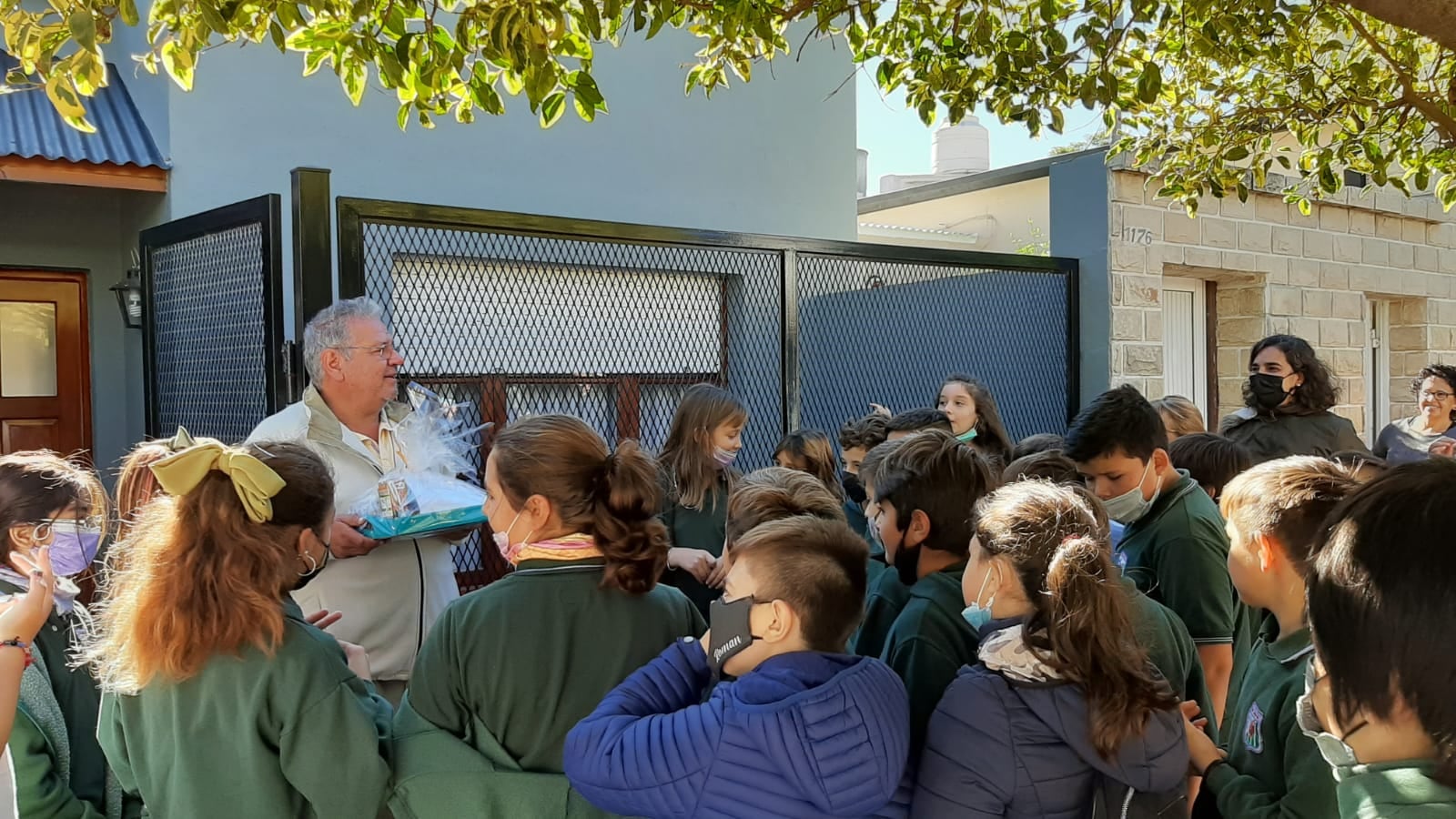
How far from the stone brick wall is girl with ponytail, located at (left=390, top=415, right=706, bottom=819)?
5099mm

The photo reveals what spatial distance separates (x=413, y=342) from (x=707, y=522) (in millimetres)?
1536

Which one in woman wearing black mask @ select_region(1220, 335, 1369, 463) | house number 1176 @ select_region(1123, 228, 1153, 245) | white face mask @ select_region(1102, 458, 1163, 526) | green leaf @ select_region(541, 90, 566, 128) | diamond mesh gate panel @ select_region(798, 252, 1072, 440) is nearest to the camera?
green leaf @ select_region(541, 90, 566, 128)

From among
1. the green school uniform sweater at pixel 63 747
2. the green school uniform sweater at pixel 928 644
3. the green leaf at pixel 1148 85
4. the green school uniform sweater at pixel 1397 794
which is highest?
the green leaf at pixel 1148 85

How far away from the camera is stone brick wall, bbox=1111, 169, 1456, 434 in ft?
22.5

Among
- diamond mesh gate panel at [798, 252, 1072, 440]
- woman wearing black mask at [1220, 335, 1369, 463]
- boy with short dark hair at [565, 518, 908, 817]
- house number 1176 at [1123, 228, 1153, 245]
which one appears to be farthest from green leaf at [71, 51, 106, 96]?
house number 1176 at [1123, 228, 1153, 245]

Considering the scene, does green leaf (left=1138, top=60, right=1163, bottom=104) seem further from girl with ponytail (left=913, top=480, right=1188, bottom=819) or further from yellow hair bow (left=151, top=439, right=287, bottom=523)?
yellow hair bow (left=151, top=439, right=287, bottom=523)

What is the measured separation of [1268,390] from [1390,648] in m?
3.77

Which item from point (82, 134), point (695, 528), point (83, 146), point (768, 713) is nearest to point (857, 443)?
point (695, 528)

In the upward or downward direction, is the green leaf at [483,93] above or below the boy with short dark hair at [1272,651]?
above

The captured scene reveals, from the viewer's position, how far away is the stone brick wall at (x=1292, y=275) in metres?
6.86

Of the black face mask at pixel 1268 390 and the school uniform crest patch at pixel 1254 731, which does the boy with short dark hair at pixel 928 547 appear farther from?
the black face mask at pixel 1268 390

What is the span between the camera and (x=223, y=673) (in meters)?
2.02

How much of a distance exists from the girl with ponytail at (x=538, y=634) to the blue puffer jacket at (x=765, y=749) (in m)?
0.29

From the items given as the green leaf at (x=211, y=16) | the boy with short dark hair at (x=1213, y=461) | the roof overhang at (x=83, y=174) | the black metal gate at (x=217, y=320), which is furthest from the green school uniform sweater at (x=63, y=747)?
the roof overhang at (x=83, y=174)
